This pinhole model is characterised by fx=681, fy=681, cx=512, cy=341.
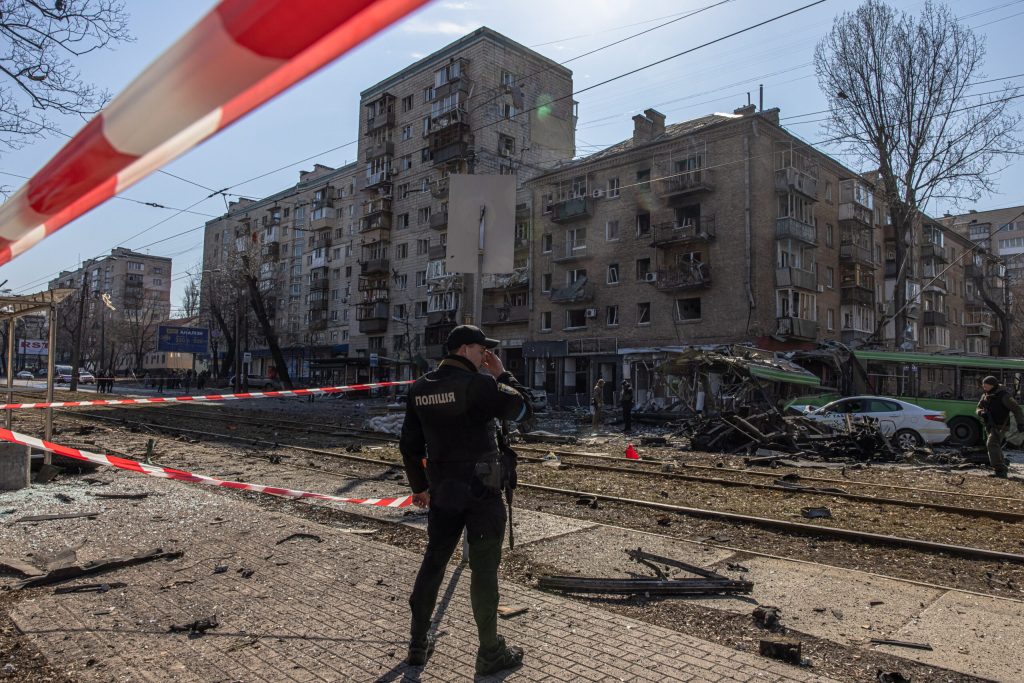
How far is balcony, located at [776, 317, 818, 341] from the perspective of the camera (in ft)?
116

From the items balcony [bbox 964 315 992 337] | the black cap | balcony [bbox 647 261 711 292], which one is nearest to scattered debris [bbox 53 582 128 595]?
the black cap

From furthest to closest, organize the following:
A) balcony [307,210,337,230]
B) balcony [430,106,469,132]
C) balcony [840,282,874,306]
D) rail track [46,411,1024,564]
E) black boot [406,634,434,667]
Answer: balcony [307,210,337,230]
balcony [430,106,469,132]
balcony [840,282,874,306]
rail track [46,411,1024,564]
black boot [406,634,434,667]

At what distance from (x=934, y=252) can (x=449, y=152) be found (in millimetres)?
39809

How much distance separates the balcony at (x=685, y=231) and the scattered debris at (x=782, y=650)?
35.1 metres

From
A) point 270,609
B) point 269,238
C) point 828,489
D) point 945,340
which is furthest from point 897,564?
point 269,238

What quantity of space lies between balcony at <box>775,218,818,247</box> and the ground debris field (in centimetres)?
2621

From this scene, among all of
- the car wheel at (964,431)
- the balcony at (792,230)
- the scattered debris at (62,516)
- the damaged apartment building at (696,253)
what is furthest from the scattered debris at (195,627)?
the balcony at (792,230)

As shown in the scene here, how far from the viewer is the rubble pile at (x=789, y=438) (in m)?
15.9

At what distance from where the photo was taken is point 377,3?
44.6 inches

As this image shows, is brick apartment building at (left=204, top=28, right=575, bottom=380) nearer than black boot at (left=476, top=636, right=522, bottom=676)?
No

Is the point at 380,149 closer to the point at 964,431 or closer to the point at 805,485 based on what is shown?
the point at 964,431

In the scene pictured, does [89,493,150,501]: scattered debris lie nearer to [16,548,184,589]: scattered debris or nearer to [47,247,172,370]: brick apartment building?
[16,548,184,589]: scattered debris

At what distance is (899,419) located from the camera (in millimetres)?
18172

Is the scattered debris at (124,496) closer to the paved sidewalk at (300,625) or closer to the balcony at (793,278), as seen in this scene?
the paved sidewalk at (300,625)
